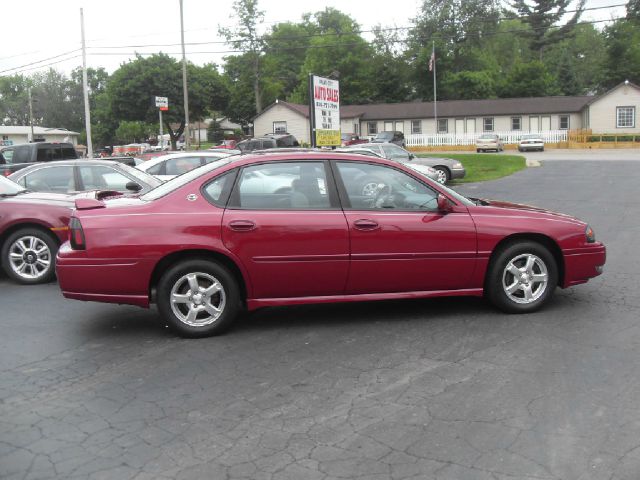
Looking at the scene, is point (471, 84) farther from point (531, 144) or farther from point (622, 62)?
point (531, 144)

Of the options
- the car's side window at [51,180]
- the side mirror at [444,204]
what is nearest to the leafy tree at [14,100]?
the car's side window at [51,180]

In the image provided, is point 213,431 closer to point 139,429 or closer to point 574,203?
point 139,429

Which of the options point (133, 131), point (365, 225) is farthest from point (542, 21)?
point (365, 225)

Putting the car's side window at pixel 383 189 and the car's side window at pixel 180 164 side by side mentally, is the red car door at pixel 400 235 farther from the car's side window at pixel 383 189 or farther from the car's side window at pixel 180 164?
the car's side window at pixel 180 164

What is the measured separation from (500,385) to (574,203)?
1212 centimetres

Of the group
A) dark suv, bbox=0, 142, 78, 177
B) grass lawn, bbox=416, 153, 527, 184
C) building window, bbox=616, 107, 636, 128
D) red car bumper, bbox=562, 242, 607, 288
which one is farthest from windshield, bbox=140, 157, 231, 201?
building window, bbox=616, 107, 636, 128

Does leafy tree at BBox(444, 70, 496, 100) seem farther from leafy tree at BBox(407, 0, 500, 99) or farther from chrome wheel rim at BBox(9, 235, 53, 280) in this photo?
chrome wheel rim at BBox(9, 235, 53, 280)

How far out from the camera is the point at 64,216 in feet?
27.5

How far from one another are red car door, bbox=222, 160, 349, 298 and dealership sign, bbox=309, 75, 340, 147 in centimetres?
1187

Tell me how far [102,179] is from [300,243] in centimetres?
516

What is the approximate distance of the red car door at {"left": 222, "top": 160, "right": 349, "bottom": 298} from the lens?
5.77m

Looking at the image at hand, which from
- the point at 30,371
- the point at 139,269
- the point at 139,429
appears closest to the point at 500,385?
the point at 139,429

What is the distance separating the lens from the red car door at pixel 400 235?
19.4 ft

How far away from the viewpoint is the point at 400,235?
595 centimetres
